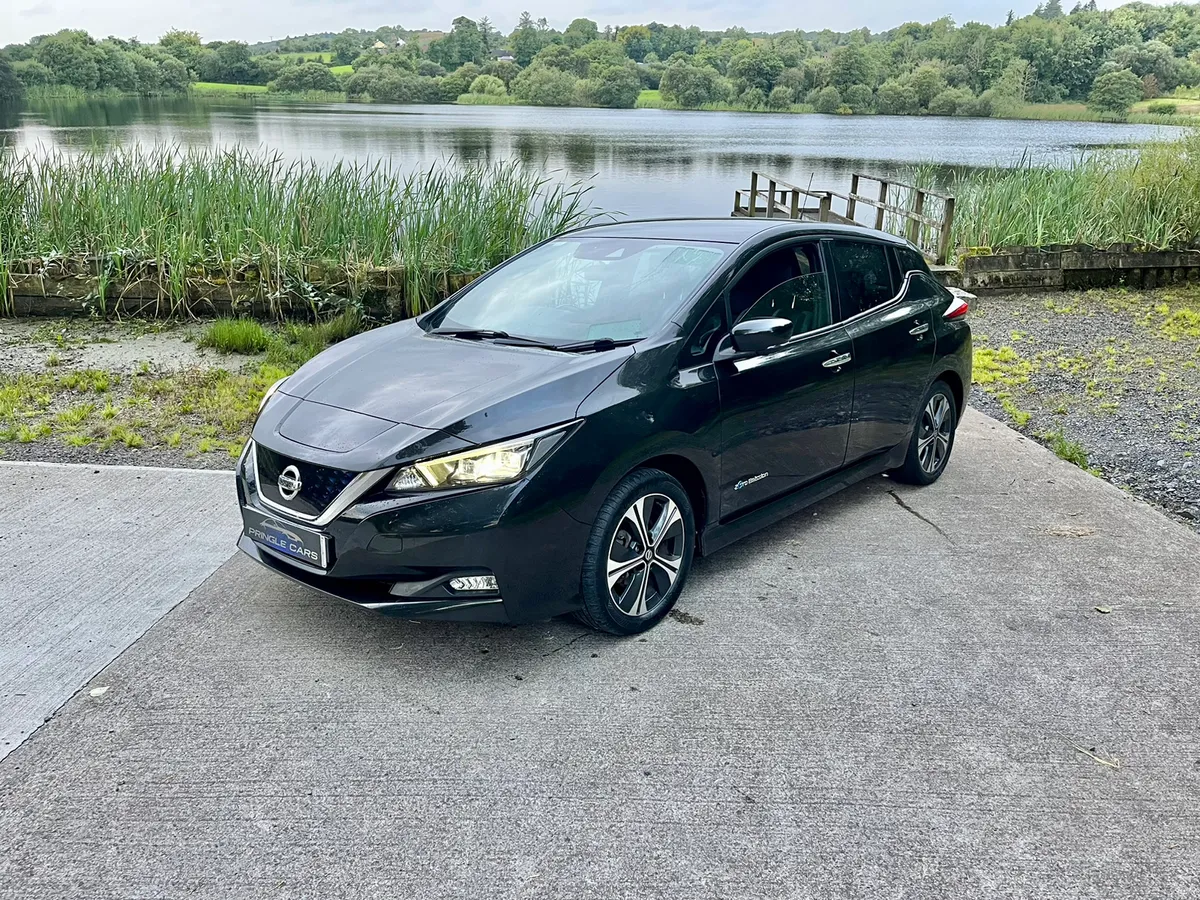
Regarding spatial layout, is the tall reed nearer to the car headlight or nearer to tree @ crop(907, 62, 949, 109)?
the car headlight

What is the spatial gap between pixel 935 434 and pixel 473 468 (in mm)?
3420

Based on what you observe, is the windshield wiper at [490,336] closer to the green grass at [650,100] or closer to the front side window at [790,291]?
the front side window at [790,291]

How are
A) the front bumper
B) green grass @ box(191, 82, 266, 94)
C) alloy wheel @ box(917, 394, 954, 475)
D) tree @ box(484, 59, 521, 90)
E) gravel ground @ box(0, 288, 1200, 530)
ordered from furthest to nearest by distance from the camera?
tree @ box(484, 59, 521, 90), green grass @ box(191, 82, 266, 94), gravel ground @ box(0, 288, 1200, 530), alloy wheel @ box(917, 394, 954, 475), the front bumper

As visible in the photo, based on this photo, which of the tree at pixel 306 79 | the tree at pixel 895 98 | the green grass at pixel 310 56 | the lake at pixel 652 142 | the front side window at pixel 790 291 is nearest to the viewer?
the front side window at pixel 790 291

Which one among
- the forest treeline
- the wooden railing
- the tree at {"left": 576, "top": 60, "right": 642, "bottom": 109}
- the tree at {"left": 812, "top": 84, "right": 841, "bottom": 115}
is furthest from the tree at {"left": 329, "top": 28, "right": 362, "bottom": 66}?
the wooden railing

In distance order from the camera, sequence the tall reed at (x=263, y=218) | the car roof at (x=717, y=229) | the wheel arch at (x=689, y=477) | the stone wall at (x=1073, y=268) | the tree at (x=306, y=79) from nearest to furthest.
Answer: the wheel arch at (x=689, y=477)
the car roof at (x=717, y=229)
the tall reed at (x=263, y=218)
the stone wall at (x=1073, y=268)
the tree at (x=306, y=79)

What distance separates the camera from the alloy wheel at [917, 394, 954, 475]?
5809 mm

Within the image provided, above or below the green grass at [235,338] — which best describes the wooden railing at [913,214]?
above

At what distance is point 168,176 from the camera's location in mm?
10586

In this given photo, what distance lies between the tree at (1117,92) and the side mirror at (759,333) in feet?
224

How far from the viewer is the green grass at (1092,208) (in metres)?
13.7

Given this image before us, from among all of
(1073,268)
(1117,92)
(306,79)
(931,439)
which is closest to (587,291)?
(931,439)

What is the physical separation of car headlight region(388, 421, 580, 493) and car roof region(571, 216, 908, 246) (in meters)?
1.70

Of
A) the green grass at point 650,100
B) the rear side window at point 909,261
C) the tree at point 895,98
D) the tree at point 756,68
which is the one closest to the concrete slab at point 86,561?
the rear side window at point 909,261
